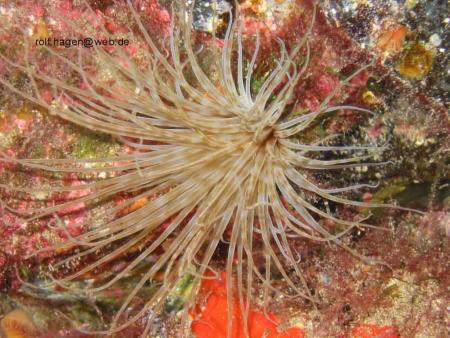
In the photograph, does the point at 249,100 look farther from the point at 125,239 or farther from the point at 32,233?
the point at 32,233

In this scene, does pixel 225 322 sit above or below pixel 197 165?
below

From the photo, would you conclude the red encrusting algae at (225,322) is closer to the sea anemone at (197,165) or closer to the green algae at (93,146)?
the sea anemone at (197,165)

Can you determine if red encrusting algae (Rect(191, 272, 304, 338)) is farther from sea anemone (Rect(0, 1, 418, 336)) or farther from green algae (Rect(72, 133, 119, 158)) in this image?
green algae (Rect(72, 133, 119, 158))

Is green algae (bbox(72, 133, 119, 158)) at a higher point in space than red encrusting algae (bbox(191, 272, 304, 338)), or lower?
higher

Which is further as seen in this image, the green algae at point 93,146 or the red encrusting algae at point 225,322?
the red encrusting algae at point 225,322

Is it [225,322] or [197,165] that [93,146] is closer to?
[197,165]

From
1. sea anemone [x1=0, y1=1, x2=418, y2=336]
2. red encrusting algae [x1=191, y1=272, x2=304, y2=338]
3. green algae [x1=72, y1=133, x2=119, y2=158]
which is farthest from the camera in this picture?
red encrusting algae [x1=191, y1=272, x2=304, y2=338]

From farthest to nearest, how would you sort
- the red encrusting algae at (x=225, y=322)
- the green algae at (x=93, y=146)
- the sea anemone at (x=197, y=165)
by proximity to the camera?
1. the red encrusting algae at (x=225, y=322)
2. the green algae at (x=93, y=146)
3. the sea anemone at (x=197, y=165)

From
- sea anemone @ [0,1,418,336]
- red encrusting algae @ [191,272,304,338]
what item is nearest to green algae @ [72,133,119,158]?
sea anemone @ [0,1,418,336]

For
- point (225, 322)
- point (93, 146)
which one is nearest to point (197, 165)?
point (93, 146)

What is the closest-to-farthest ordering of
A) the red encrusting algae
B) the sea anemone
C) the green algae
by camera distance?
the sea anemone, the green algae, the red encrusting algae

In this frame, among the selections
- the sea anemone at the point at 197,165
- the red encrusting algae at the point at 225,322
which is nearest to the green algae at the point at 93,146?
the sea anemone at the point at 197,165

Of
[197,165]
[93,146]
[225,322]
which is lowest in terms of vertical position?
[225,322]
